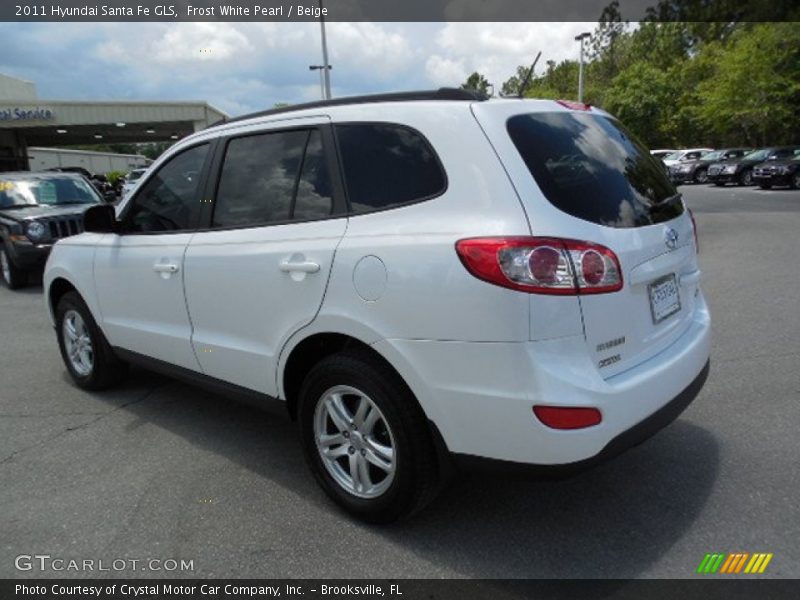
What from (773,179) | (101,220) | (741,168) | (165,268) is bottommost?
(773,179)

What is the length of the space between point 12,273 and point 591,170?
9.70 m

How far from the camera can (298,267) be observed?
282cm

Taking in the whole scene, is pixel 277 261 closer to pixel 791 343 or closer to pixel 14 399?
pixel 14 399

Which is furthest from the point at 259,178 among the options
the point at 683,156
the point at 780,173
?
the point at 683,156

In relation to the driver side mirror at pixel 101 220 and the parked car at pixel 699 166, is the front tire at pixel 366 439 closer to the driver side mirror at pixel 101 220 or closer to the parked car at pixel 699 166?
the driver side mirror at pixel 101 220

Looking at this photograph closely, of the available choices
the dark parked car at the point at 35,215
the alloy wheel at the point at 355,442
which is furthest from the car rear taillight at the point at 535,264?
the dark parked car at the point at 35,215

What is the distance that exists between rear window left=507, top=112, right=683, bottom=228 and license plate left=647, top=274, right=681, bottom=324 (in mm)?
272

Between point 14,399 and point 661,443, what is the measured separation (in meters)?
4.59

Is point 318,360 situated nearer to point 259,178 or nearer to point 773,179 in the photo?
point 259,178

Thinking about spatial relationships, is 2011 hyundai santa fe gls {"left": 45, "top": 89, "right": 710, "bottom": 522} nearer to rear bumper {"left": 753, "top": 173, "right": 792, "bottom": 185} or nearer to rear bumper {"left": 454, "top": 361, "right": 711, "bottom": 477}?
rear bumper {"left": 454, "top": 361, "right": 711, "bottom": 477}

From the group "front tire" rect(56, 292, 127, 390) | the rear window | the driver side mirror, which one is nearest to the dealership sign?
"front tire" rect(56, 292, 127, 390)

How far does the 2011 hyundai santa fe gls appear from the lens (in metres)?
2.29

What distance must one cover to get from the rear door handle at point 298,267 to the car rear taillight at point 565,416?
115cm

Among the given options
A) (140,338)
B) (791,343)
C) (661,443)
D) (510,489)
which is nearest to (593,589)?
(510,489)
